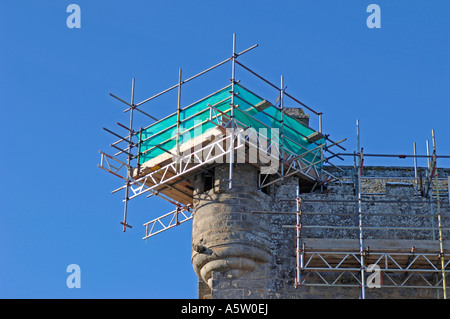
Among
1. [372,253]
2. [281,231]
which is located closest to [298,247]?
[281,231]

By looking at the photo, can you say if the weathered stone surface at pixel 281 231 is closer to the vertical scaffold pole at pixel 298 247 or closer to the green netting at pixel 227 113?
the vertical scaffold pole at pixel 298 247

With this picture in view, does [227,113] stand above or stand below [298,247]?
above

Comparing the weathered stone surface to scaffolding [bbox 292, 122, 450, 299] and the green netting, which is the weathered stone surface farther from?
the green netting

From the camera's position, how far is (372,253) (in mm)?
28266

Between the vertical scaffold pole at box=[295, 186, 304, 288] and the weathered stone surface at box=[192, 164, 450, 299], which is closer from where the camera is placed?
the vertical scaffold pole at box=[295, 186, 304, 288]

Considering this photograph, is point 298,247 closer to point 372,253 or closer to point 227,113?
point 372,253

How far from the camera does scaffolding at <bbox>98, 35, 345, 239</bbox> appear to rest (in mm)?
29516

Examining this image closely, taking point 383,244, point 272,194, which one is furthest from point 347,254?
point 272,194

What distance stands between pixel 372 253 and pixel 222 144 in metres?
4.25

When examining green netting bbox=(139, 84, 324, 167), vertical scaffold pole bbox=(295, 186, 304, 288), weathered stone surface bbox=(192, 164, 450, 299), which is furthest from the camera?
green netting bbox=(139, 84, 324, 167)

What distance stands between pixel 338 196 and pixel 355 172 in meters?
0.93

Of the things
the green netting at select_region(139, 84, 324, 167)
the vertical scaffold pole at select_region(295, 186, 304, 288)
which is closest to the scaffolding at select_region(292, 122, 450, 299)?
the vertical scaffold pole at select_region(295, 186, 304, 288)
